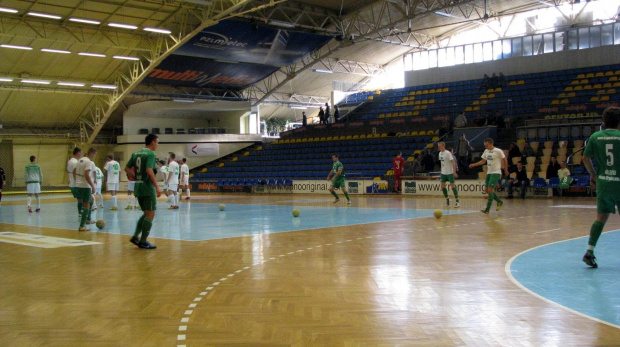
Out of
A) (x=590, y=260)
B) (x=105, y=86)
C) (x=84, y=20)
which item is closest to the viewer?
(x=590, y=260)

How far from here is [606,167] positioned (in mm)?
6832

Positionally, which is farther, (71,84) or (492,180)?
→ (71,84)

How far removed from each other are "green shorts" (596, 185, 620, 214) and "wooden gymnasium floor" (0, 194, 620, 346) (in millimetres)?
745

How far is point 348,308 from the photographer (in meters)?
5.29

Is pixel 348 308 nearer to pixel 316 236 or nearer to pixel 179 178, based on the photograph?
pixel 316 236

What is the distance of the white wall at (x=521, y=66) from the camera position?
3553 cm

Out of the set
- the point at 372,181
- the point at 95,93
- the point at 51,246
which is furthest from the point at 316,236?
the point at 95,93

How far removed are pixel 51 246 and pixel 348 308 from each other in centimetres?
701

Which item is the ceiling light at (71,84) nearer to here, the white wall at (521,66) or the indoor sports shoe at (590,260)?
the white wall at (521,66)

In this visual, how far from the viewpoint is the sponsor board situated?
42.6 meters

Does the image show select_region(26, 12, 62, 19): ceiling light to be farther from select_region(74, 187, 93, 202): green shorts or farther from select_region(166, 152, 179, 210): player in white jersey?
select_region(74, 187, 93, 202): green shorts

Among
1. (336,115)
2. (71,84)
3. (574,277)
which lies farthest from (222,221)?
(336,115)

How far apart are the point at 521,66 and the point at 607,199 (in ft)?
115

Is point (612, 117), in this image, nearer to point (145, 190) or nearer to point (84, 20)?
point (145, 190)
